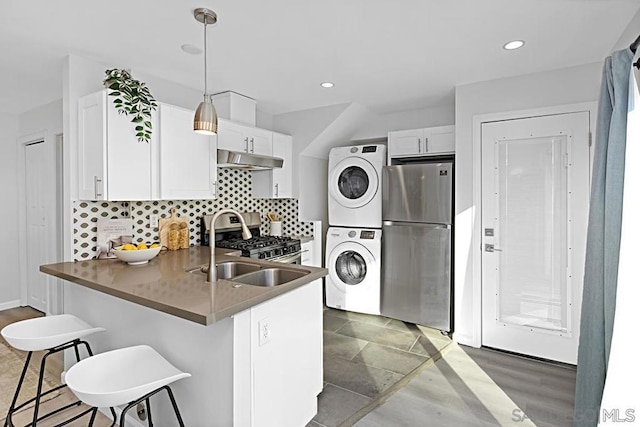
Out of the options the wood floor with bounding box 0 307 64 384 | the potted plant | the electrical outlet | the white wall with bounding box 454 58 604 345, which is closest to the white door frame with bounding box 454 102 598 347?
the white wall with bounding box 454 58 604 345

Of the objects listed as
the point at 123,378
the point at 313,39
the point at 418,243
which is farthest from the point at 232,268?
the point at 418,243

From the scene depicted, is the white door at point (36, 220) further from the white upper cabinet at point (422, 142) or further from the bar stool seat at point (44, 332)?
the white upper cabinet at point (422, 142)

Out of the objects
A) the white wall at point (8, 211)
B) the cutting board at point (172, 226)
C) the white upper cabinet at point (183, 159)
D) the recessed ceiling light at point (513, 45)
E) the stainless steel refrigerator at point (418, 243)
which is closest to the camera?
the recessed ceiling light at point (513, 45)

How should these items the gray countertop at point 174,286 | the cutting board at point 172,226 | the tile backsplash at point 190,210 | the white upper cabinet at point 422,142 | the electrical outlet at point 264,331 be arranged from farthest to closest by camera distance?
the white upper cabinet at point 422,142 → the cutting board at point 172,226 → the tile backsplash at point 190,210 → the electrical outlet at point 264,331 → the gray countertop at point 174,286

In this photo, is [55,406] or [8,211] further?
[8,211]

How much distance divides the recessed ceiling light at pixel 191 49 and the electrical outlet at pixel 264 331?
1.89 meters

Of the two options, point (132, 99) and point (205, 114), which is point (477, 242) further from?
point (132, 99)

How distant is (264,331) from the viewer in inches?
67.8

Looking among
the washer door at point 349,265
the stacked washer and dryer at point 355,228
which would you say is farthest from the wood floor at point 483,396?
the washer door at point 349,265

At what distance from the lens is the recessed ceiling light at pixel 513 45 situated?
93.0 inches

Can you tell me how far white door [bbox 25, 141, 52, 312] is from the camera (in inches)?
159

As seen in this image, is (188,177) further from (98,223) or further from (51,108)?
(51,108)

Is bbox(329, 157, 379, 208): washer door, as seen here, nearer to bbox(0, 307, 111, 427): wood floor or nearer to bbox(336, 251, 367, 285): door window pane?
bbox(336, 251, 367, 285): door window pane

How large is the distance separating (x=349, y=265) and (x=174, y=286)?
2500 millimetres
